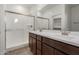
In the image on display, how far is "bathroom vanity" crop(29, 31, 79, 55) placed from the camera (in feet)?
4.35

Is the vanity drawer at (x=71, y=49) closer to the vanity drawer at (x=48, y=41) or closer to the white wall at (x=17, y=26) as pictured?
the vanity drawer at (x=48, y=41)

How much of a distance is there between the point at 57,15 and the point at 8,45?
36.1 inches

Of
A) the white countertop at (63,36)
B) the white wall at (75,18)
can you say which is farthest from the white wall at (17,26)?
the white wall at (75,18)

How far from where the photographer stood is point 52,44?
1.60 m

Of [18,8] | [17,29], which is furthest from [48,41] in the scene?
[18,8]

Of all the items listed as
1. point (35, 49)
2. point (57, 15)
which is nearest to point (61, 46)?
point (57, 15)

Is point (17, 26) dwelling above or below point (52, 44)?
above

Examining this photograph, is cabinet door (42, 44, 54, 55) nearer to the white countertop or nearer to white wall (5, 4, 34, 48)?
the white countertop

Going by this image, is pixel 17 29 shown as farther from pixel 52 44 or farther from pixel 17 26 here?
pixel 52 44

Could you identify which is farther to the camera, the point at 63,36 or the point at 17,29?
the point at 17,29

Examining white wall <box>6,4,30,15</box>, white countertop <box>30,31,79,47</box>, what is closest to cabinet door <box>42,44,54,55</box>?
white countertop <box>30,31,79,47</box>

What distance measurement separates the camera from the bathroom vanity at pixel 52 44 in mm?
1325

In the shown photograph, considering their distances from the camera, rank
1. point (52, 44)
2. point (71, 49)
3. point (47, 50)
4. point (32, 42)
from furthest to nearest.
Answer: point (32, 42) → point (47, 50) → point (52, 44) → point (71, 49)
